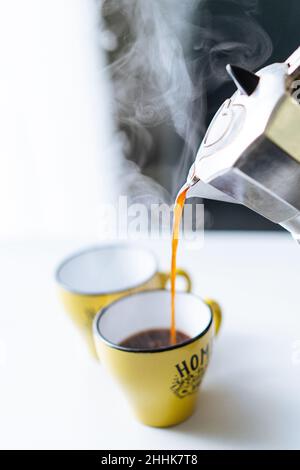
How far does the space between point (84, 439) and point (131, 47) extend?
2.16 ft

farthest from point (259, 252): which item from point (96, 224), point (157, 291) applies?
point (96, 224)

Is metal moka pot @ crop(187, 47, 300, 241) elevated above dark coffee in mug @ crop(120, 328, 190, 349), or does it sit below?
above

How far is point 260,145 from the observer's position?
324 millimetres

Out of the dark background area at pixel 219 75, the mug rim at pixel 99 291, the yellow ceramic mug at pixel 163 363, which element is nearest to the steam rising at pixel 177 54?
the dark background area at pixel 219 75

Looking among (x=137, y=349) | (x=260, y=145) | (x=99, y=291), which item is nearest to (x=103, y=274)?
(x=99, y=291)

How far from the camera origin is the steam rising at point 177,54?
693 mm

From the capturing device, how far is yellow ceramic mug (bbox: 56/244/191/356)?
1.94 ft

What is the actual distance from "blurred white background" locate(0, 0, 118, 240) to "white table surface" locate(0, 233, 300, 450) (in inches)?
12.5

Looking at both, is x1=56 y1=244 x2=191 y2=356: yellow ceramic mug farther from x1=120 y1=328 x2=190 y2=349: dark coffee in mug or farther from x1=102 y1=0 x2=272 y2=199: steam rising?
x1=102 y1=0 x2=272 y2=199: steam rising

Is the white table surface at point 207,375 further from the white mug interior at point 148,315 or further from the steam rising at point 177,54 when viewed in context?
the steam rising at point 177,54

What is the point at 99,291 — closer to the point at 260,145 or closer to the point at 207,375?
the point at 207,375

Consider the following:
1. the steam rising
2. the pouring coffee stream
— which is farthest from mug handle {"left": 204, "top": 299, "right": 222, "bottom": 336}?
the steam rising

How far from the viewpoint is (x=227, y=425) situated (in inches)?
19.3
